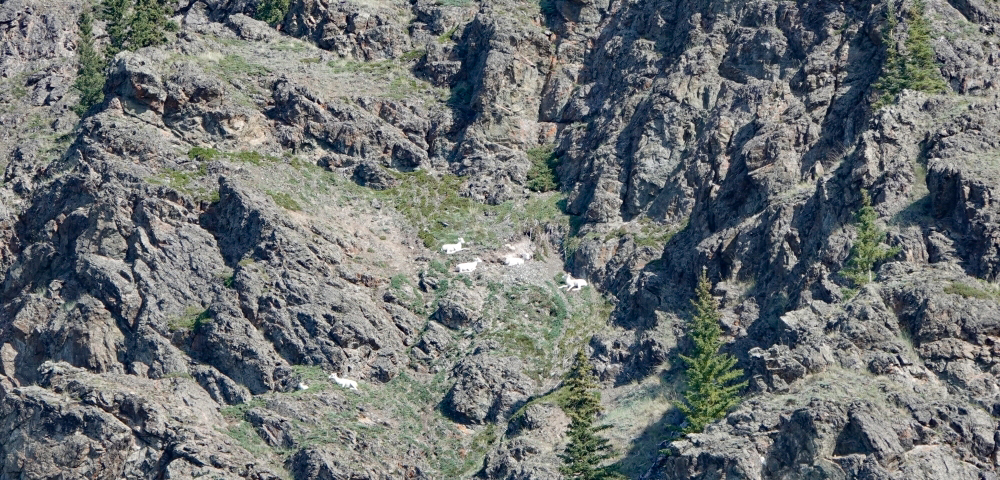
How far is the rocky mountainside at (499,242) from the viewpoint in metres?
66.8

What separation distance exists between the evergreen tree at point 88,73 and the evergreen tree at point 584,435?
38856 mm

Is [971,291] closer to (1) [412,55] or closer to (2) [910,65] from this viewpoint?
(2) [910,65]

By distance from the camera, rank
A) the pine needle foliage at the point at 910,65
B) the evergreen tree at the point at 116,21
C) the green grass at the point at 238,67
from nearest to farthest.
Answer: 1. the pine needle foliage at the point at 910,65
2. the green grass at the point at 238,67
3. the evergreen tree at the point at 116,21

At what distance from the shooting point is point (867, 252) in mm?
70000

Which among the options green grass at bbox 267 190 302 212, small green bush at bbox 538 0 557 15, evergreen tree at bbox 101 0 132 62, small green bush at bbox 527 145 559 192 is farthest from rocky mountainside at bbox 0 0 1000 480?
A: evergreen tree at bbox 101 0 132 62

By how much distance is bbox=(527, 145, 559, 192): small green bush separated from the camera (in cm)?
9219

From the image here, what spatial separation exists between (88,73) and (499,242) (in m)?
33.4

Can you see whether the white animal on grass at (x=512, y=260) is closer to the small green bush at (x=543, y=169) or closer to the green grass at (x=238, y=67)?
the small green bush at (x=543, y=169)

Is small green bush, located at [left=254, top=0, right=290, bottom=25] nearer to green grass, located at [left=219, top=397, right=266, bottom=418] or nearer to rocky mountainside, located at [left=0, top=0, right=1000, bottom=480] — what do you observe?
rocky mountainside, located at [left=0, top=0, right=1000, bottom=480]

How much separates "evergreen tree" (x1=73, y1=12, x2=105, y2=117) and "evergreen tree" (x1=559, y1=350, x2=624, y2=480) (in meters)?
38.9

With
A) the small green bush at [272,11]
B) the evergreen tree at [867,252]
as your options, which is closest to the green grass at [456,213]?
the small green bush at [272,11]

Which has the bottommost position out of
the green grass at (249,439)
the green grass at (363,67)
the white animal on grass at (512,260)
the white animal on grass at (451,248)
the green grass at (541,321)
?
the green grass at (249,439)

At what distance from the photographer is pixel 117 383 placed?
73.2 m

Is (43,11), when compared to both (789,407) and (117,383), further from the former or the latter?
(789,407)
